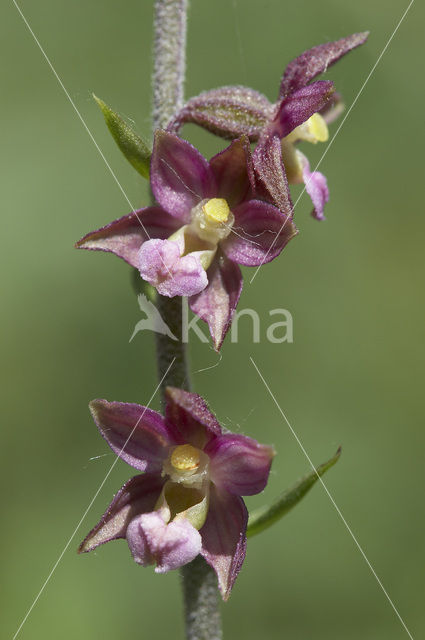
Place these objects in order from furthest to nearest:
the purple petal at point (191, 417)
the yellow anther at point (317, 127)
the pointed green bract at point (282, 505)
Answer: the yellow anther at point (317, 127), the pointed green bract at point (282, 505), the purple petal at point (191, 417)

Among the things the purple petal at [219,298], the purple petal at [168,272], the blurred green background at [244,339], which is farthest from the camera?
the blurred green background at [244,339]

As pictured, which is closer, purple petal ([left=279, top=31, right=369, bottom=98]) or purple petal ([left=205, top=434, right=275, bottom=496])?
purple petal ([left=205, top=434, right=275, bottom=496])

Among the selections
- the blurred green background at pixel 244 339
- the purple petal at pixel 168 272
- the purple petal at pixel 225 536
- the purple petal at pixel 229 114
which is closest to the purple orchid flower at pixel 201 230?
the purple petal at pixel 168 272

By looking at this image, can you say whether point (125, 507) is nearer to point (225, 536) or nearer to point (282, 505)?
point (225, 536)

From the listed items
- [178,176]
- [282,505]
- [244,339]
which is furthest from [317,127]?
[244,339]

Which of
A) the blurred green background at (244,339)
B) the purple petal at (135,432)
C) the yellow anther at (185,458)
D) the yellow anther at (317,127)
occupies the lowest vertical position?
the blurred green background at (244,339)

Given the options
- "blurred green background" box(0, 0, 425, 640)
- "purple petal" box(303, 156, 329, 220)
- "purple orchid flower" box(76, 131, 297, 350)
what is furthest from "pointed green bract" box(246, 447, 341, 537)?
"blurred green background" box(0, 0, 425, 640)

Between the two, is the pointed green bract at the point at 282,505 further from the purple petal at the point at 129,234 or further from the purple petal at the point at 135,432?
the purple petal at the point at 129,234

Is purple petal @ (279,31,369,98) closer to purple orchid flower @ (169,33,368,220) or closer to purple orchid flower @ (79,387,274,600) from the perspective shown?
purple orchid flower @ (169,33,368,220)

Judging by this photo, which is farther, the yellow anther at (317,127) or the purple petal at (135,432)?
the yellow anther at (317,127)
